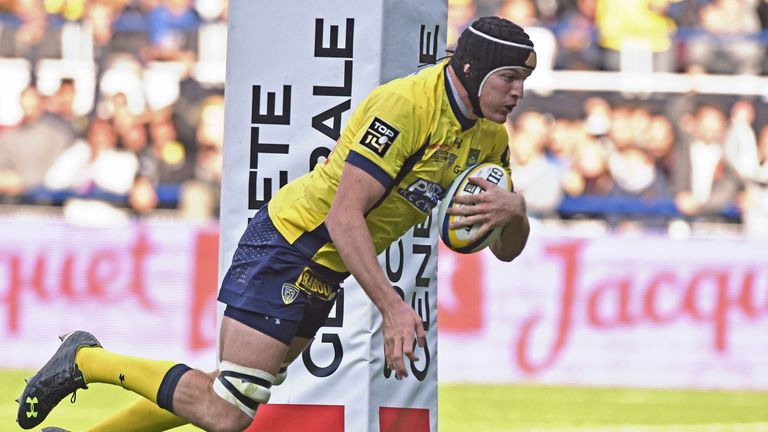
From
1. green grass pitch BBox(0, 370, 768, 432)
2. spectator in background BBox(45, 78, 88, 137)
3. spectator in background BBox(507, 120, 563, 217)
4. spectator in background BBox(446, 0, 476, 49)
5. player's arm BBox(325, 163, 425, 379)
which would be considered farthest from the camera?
spectator in background BBox(446, 0, 476, 49)

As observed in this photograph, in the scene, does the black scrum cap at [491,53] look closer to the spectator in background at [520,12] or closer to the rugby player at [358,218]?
the rugby player at [358,218]

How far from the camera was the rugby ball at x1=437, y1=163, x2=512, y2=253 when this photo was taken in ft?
20.6

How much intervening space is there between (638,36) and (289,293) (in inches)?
439

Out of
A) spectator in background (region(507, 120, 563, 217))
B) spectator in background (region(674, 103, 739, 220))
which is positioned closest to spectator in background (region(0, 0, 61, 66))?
spectator in background (region(507, 120, 563, 217))

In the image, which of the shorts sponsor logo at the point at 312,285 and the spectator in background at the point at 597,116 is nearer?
the shorts sponsor logo at the point at 312,285

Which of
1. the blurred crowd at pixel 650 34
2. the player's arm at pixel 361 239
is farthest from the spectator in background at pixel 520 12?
the player's arm at pixel 361 239

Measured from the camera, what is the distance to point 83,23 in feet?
55.3

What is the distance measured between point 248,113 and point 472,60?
4.69 feet

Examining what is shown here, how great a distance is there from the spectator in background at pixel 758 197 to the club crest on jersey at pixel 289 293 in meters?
10.1

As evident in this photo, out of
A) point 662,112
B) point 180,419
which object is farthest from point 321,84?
point 662,112

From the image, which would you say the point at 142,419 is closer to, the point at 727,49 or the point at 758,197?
the point at 758,197

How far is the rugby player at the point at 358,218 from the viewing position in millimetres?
6016

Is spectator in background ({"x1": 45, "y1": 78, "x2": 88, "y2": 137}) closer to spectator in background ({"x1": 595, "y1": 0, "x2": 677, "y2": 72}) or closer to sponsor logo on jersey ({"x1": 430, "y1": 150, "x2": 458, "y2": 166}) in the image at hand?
spectator in background ({"x1": 595, "y1": 0, "x2": 677, "y2": 72})

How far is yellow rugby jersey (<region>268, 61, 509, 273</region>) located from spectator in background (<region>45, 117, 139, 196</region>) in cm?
945
